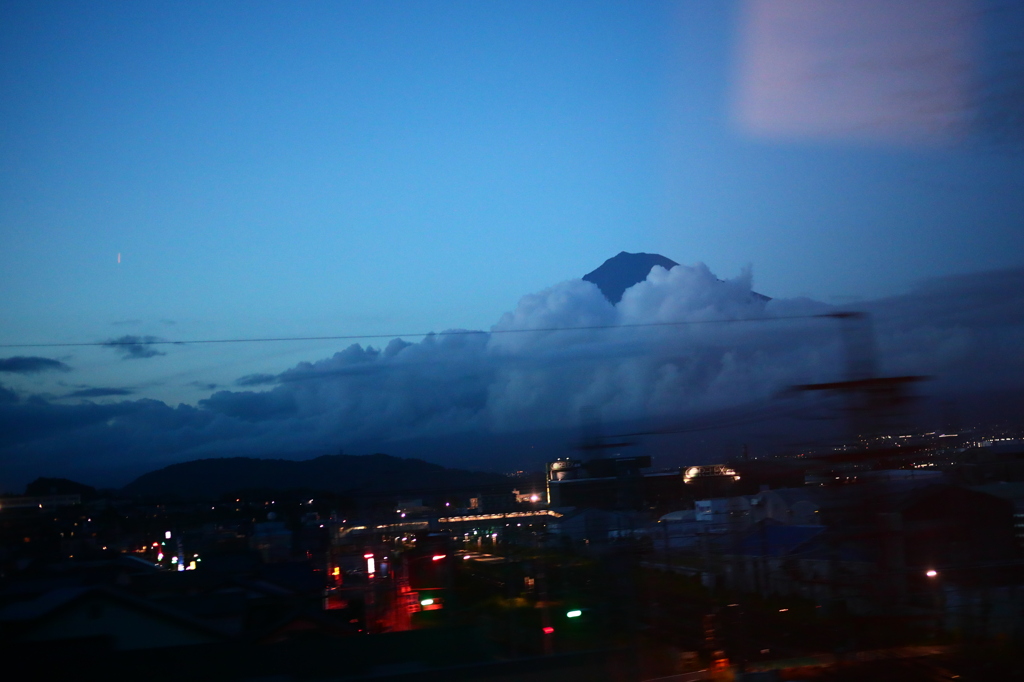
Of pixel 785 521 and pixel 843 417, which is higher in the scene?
pixel 843 417

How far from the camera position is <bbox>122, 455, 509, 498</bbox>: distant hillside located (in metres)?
8.76

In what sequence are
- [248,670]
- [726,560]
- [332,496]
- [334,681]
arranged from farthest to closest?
[726,560] → [332,496] → [248,670] → [334,681]

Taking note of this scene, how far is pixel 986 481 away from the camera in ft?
26.3

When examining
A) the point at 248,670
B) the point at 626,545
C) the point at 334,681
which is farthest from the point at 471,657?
the point at 626,545

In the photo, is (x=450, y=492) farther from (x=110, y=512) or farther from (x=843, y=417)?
(x=843, y=417)

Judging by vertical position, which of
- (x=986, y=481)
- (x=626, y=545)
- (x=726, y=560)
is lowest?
(x=726, y=560)

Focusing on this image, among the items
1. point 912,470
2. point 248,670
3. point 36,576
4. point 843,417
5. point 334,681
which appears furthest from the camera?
point 36,576

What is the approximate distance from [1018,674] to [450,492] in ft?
20.2

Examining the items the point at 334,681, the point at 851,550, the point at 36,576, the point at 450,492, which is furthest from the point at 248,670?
the point at 851,550

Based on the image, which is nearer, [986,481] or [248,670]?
[248,670]

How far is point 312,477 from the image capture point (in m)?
10.0

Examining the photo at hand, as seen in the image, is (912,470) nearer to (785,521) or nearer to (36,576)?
(785,521)

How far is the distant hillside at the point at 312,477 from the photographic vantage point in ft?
28.7

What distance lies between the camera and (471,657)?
19.8 ft
